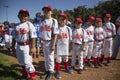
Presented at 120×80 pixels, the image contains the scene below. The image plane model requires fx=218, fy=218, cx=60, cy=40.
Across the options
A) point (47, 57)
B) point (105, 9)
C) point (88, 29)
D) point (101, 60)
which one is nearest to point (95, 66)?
point (101, 60)

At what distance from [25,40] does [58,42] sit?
6.35 feet

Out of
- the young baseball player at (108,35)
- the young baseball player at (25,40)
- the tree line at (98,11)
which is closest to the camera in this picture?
the young baseball player at (25,40)

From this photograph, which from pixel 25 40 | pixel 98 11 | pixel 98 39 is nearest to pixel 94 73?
pixel 98 39

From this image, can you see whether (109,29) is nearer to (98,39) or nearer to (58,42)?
(98,39)

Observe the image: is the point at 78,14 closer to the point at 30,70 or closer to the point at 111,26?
the point at 111,26

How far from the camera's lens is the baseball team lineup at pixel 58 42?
259 inches

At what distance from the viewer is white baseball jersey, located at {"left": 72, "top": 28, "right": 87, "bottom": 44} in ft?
27.9

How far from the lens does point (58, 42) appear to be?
26.9 ft

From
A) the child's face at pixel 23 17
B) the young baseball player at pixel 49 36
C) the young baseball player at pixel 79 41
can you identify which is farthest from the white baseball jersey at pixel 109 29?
the child's face at pixel 23 17

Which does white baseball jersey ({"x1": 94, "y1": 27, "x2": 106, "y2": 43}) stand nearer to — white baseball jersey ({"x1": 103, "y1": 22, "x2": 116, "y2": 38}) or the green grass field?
white baseball jersey ({"x1": 103, "y1": 22, "x2": 116, "y2": 38})

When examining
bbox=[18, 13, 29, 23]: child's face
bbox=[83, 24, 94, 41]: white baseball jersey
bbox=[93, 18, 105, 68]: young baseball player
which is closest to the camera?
bbox=[18, 13, 29, 23]: child's face

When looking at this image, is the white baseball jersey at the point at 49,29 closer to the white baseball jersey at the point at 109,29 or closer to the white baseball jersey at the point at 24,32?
the white baseball jersey at the point at 24,32

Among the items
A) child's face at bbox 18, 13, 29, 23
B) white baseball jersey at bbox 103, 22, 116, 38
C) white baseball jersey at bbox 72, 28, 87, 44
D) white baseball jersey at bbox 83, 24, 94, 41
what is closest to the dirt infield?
white baseball jersey at bbox 72, 28, 87, 44

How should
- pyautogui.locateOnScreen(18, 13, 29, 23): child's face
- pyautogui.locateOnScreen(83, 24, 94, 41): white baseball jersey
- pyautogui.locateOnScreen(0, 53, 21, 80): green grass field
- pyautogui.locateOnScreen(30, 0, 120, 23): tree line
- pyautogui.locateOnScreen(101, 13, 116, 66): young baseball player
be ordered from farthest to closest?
pyautogui.locateOnScreen(30, 0, 120, 23): tree line, pyautogui.locateOnScreen(101, 13, 116, 66): young baseball player, pyautogui.locateOnScreen(83, 24, 94, 41): white baseball jersey, pyautogui.locateOnScreen(0, 53, 21, 80): green grass field, pyautogui.locateOnScreen(18, 13, 29, 23): child's face
